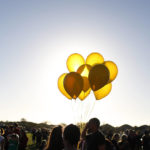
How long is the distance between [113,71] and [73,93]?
125cm

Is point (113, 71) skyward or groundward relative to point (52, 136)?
skyward

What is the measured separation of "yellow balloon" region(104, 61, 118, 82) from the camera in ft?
19.0

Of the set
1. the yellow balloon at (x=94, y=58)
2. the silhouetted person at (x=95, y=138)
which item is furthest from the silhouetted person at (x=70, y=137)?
the yellow balloon at (x=94, y=58)

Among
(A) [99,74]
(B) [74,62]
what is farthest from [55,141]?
(B) [74,62]

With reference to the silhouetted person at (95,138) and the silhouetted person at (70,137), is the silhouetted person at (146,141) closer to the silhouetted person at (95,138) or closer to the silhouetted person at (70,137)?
the silhouetted person at (95,138)

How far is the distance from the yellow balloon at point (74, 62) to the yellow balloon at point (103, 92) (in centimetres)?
88

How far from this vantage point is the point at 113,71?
5812 millimetres

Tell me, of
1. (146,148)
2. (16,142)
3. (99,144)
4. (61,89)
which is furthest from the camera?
(146,148)

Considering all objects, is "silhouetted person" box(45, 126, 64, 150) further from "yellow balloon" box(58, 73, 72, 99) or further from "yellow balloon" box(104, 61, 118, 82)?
"yellow balloon" box(104, 61, 118, 82)

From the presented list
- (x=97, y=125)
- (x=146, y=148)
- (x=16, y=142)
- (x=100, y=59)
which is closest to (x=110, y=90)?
(x=100, y=59)

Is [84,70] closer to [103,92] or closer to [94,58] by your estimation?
[94,58]

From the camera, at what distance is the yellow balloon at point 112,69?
5.78 m

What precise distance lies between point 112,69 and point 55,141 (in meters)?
3.27

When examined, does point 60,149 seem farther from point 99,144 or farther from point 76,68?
point 76,68
